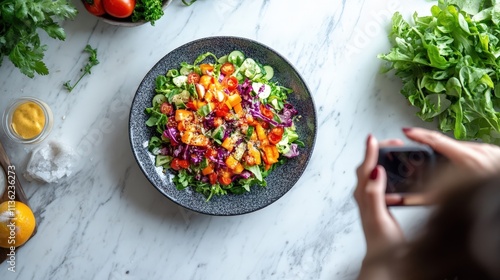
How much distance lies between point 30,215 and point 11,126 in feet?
1.11

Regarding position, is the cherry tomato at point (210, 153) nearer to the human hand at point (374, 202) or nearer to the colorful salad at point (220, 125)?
the colorful salad at point (220, 125)

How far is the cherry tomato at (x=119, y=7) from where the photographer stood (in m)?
2.03

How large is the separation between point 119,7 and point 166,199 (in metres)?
0.74

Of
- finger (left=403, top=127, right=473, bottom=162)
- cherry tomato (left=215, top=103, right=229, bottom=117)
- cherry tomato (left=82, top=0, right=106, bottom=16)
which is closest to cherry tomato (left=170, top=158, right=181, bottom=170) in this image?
cherry tomato (left=215, top=103, right=229, bottom=117)

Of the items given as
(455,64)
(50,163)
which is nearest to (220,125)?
(50,163)

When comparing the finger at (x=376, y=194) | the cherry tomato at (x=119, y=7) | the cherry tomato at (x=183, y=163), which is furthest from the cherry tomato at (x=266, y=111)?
the finger at (x=376, y=194)

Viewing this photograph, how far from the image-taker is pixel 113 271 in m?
2.25

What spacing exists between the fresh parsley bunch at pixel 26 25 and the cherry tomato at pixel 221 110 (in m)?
0.58

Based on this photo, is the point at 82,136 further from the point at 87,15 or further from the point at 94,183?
the point at 87,15

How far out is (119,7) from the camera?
2.03 meters

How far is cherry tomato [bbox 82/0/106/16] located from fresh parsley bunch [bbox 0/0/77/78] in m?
0.15

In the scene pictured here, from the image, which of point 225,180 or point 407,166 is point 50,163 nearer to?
point 225,180

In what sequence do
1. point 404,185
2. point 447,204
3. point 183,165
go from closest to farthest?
point 447,204, point 404,185, point 183,165

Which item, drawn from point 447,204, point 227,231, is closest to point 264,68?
point 227,231
